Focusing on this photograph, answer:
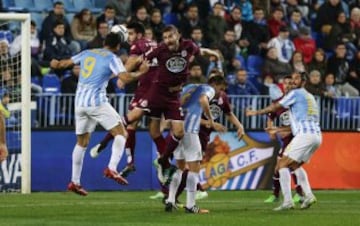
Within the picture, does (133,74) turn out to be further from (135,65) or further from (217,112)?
(217,112)

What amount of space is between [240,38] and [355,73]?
113 inches

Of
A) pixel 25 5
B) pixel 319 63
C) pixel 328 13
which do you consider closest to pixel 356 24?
pixel 328 13

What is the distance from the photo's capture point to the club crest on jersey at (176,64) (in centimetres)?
1698

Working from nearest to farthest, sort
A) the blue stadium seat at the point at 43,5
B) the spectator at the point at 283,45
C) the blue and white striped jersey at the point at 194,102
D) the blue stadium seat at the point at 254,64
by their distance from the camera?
the blue and white striped jersey at the point at 194,102, the blue stadium seat at the point at 43,5, the blue stadium seat at the point at 254,64, the spectator at the point at 283,45

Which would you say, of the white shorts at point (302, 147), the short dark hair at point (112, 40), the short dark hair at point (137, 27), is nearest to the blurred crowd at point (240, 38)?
the short dark hair at point (137, 27)

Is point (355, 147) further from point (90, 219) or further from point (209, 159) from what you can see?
point (90, 219)

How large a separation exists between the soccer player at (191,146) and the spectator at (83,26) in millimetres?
8144

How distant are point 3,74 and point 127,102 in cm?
276

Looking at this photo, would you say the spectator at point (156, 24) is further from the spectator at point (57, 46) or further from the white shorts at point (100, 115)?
the white shorts at point (100, 115)

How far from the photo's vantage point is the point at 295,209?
715 inches

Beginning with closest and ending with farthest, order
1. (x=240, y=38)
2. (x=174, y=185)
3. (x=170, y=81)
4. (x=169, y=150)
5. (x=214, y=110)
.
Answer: (x=174, y=185), (x=169, y=150), (x=170, y=81), (x=214, y=110), (x=240, y=38)

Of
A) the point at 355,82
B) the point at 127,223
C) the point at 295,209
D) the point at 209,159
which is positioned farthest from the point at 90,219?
the point at 355,82

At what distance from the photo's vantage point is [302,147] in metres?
18.4

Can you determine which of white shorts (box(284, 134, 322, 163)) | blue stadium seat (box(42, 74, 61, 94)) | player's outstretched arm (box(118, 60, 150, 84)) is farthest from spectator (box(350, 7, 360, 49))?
player's outstretched arm (box(118, 60, 150, 84))
